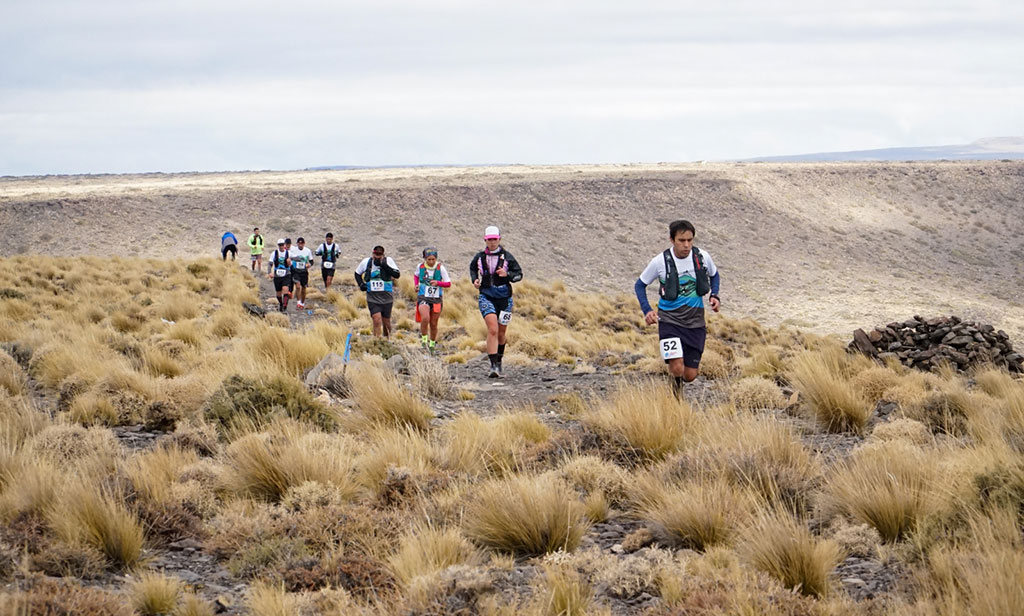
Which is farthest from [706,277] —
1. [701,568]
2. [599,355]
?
[599,355]

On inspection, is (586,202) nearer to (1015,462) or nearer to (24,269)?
(24,269)

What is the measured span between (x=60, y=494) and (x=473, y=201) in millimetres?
47577

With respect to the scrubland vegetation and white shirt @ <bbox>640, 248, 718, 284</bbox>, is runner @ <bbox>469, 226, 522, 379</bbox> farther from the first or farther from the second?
white shirt @ <bbox>640, 248, 718, 284</bbox>

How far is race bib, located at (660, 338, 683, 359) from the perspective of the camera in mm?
9344

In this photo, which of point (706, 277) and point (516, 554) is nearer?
point (516, 554)

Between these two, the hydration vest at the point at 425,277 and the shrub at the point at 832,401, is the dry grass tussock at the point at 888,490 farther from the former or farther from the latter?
the hydration vest at the point at 425,277

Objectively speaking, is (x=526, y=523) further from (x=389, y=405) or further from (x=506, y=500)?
(x=389, y=405)

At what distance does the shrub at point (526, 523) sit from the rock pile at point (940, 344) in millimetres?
9707

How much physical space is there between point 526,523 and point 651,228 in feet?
155

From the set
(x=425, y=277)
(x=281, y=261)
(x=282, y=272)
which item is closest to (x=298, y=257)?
(x=281, y=261)

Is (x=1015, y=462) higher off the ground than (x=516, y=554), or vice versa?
(x=1015, y=462)

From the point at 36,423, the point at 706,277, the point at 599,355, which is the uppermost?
the point at 706,277

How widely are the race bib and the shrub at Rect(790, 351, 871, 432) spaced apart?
52.6 inches

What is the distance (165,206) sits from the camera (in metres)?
A: 49.8
